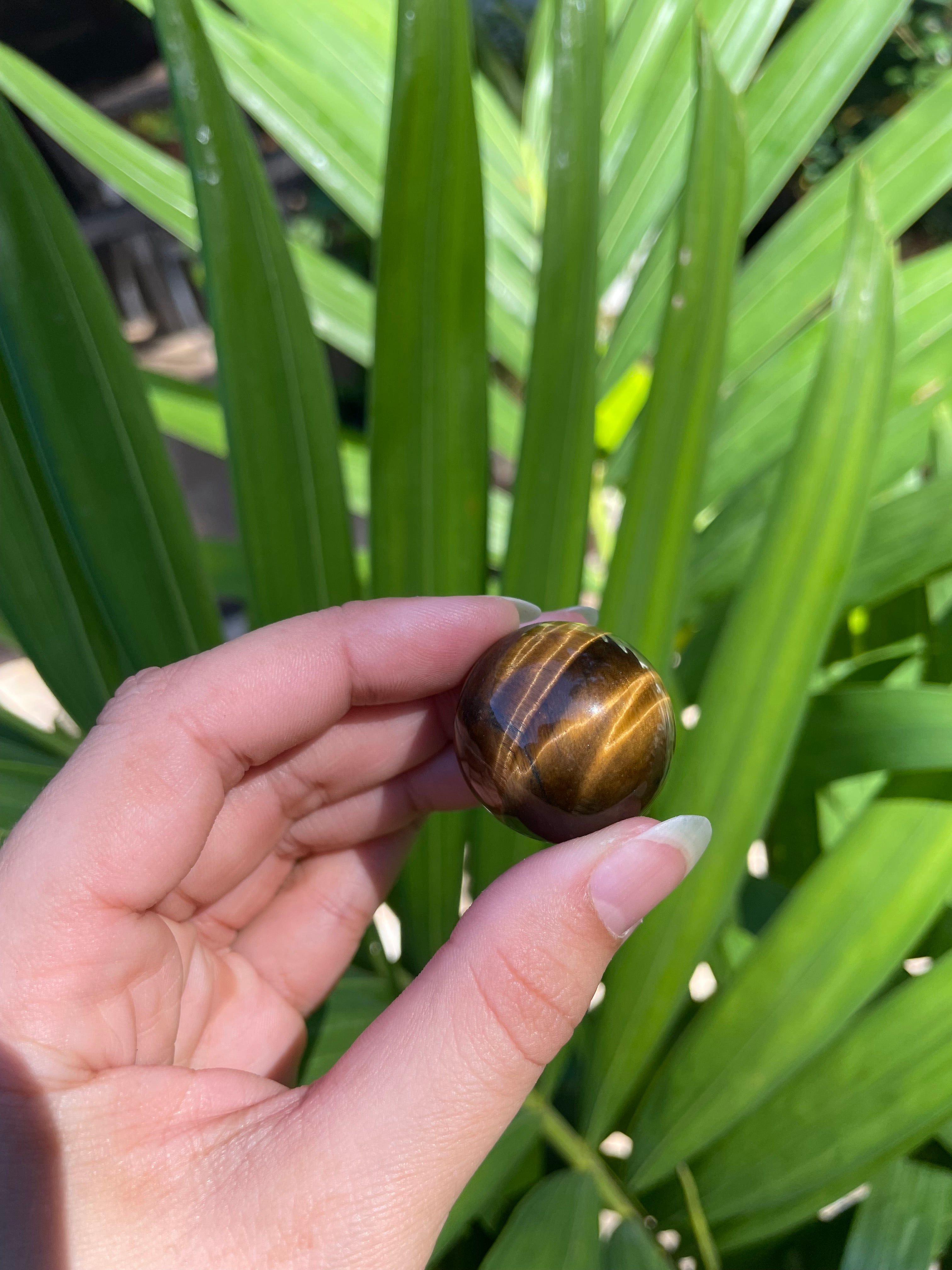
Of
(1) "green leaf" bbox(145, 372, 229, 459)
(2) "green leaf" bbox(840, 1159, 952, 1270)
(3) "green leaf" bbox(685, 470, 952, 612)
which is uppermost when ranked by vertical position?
(1) "green leaf" bbox(145, 372, 229, 459)

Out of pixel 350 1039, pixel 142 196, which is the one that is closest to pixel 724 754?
pixel 350 1039

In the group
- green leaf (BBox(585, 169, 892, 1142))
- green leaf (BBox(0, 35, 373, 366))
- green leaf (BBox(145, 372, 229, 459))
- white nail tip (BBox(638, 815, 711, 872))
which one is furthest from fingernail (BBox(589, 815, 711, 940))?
green leaf (BBox(145, 372, 229, 459))

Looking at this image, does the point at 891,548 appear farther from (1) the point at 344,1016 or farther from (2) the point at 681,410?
(1) the point at 344,1016

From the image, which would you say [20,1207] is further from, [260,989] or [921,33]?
[921,33]

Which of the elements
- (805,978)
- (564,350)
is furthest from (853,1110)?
Result: (564,350)

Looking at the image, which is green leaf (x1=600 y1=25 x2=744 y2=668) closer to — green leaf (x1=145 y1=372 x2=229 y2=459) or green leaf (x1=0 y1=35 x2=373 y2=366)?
green leaf (x1=0 y1=35 x2=373 y2=366)

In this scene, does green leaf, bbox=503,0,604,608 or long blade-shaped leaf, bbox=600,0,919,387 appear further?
long blade-shaped leaf, bbox=600,0,919,387
